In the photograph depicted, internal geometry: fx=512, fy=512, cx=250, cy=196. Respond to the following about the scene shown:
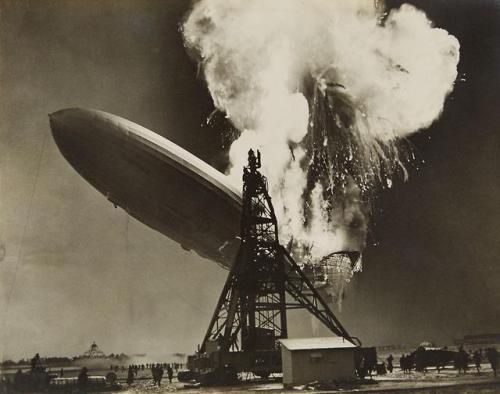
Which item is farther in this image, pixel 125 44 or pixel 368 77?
pixel 368 77

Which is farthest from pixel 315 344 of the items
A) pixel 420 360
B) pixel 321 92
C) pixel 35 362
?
pixel 321 92

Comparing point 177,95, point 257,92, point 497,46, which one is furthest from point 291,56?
point 497,46

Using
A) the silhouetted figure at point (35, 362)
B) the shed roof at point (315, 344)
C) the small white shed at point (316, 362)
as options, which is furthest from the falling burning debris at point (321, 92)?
the silhouetted figure at point (35, 362)

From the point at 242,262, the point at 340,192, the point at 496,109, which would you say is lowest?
the point at 242,262

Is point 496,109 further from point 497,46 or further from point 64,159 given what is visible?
point 64,159

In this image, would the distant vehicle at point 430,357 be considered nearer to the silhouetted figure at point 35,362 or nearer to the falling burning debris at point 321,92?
the falling burning debris at point 321,92

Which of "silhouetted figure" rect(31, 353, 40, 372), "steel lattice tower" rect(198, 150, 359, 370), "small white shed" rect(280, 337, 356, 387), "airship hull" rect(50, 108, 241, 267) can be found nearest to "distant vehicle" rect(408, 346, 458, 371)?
"steel lattice tower" rect(198, 150, 359, 370)

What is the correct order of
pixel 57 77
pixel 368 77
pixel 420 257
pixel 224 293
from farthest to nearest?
pixel 420 257, pixel 368 77, pixel 224 293, pixel 57 77
